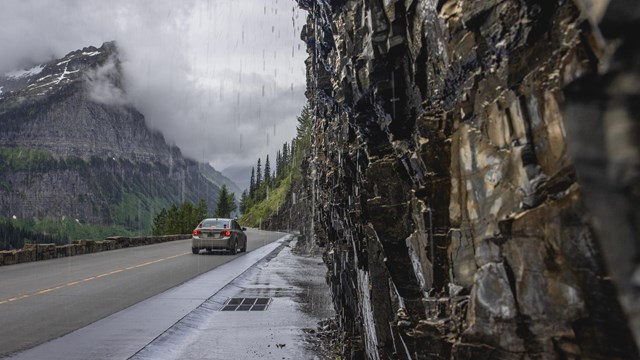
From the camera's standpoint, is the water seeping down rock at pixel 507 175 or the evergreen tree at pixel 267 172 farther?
the evergreen tree at pixel 267 172

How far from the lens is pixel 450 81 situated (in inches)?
129

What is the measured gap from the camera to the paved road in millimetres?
7684

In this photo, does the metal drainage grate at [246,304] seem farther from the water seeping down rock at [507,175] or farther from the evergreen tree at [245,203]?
the evergreen tree at [245,203]

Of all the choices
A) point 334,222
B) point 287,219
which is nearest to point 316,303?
point 334,222

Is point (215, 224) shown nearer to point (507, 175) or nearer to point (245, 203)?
point (507, 175)

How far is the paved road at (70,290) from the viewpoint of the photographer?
7.68 m

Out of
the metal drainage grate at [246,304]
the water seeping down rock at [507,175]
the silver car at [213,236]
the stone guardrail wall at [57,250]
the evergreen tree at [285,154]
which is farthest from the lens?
the evergreen tree at [285,154]

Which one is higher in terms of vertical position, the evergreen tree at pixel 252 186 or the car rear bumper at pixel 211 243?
the evergreen tree at pixel 252 186

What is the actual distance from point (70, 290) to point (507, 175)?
1175 centimetres

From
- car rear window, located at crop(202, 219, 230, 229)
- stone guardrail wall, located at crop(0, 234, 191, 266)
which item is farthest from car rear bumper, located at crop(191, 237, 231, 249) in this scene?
stone guardrail wall, located at crop(0, 234, 191, 266)

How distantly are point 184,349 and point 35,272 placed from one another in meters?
11.0

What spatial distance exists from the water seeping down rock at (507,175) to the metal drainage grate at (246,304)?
19.1ft

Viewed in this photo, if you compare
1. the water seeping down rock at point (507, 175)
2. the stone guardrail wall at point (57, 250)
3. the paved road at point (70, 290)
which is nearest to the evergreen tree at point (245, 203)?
the stone guardrail wall at point (57, 250)

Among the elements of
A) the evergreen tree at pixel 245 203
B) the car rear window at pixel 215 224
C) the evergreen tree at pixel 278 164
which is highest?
the evergreen tree at pixel 278 164
